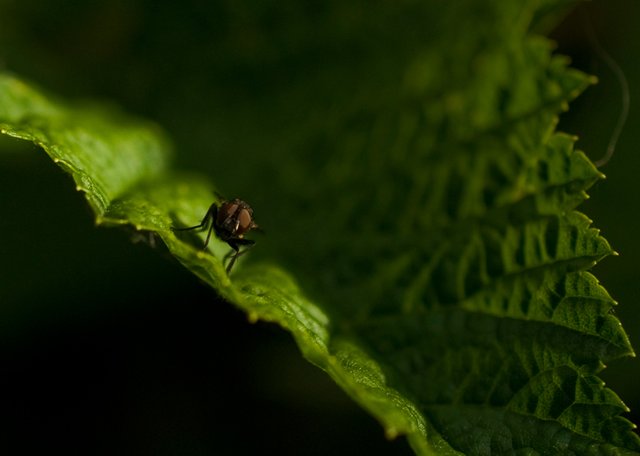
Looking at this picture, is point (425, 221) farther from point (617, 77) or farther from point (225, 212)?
point (617, 77)

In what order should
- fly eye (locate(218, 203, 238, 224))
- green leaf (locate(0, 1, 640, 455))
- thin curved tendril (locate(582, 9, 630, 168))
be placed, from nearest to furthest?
green leaf (locate(0, 1, 640, 455)), fly eye (locate(218, 203, 238, 224)), thin curved tendril (locate(582, 9, 630, 168))

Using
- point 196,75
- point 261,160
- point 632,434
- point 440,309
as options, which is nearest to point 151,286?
point 261,160

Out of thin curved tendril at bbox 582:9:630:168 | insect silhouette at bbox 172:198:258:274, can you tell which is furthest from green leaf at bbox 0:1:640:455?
thin curved tendril at bbox 582:9:630:168

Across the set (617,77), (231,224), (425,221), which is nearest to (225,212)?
(231,224)

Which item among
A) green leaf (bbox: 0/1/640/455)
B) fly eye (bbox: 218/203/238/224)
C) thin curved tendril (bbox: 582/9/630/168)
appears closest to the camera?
green leaf (bbox: 0/1/640/455)

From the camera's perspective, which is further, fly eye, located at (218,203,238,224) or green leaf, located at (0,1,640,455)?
fly eye, located at (218,203,238,224)

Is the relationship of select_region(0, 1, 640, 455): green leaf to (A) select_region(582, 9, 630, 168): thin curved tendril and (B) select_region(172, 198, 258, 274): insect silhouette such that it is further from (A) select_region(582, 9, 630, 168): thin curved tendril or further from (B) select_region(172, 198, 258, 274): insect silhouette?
(A) select_region(582, 9, 630, 168): thin curved tendril

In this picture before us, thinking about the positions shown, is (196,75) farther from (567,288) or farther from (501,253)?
(567,288)
